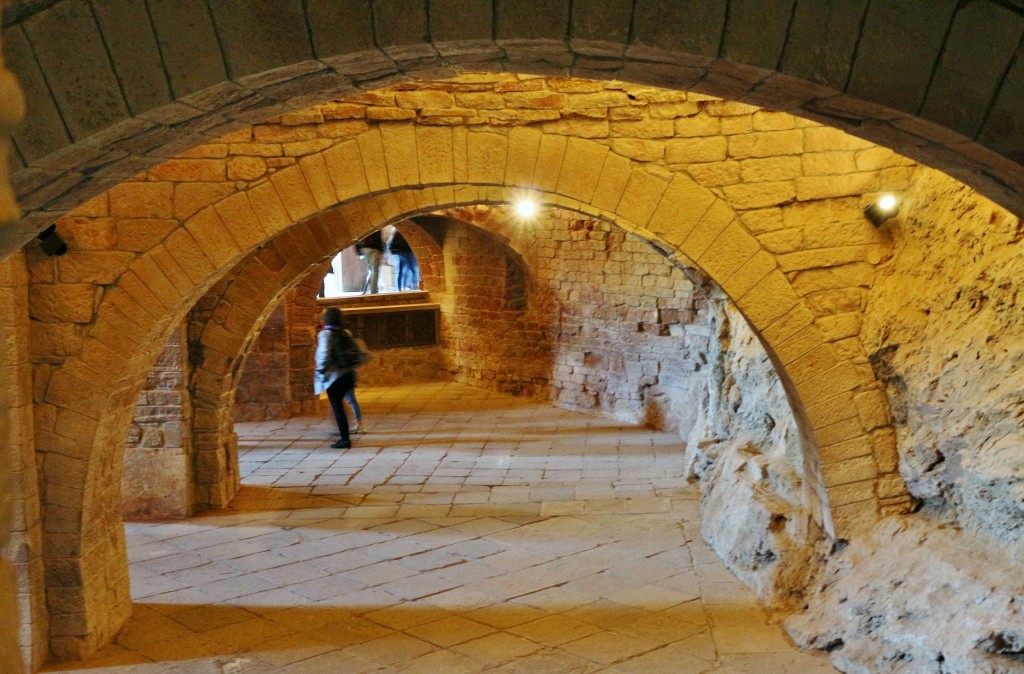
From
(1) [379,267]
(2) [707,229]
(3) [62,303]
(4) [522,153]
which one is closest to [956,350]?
(2) [707,229]

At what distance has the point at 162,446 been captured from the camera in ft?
26.1

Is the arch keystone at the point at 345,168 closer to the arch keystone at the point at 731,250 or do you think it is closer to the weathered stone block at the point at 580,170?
the weathered stone block at the point at 580,170

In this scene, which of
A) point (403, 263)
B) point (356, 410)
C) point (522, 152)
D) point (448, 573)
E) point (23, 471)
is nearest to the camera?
point (23, 471)

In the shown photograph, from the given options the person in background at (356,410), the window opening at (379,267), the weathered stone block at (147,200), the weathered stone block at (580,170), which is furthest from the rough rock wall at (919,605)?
the window opening at (379,267)

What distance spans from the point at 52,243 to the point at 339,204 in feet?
5.10

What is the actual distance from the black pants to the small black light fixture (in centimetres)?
597

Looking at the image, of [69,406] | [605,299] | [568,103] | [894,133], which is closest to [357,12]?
[894,133]

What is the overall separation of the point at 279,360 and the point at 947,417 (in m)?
8.19

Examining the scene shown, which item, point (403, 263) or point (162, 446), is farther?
point (403, 263)

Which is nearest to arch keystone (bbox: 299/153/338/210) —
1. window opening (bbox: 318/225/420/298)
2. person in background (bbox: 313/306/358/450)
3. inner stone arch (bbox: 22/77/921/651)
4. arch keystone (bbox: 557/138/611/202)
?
inner stone arch (bbox: 22/77/921/651)

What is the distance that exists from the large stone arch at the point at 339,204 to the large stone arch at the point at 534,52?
3.11m

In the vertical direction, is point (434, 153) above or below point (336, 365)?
above

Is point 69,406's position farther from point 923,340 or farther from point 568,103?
point 923,340

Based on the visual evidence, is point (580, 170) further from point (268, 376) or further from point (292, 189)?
point (268, 376)
